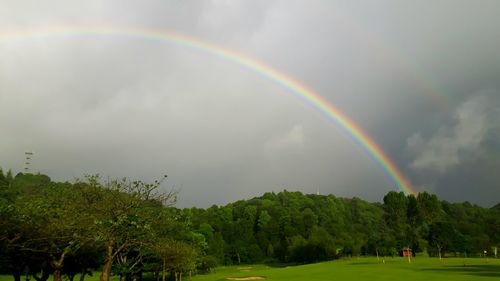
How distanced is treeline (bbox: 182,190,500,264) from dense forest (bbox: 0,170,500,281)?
336 mm

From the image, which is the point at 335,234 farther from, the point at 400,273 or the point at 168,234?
the point at 168,234

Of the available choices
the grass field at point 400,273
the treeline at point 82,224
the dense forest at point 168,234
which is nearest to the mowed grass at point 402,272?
the grass field at point 400,273

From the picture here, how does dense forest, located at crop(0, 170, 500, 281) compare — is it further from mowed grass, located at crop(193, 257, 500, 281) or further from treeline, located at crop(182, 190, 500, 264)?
mowed grass, located at crop(193, 257, 500, 281)

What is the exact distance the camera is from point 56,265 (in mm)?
31984

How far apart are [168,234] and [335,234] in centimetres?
11537

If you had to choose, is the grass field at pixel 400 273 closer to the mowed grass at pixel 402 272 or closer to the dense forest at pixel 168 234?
the mowed grass at pixel 402 272

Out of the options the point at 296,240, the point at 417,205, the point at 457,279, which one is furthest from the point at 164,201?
the point at 417,205

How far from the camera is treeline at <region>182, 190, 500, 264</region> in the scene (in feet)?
401

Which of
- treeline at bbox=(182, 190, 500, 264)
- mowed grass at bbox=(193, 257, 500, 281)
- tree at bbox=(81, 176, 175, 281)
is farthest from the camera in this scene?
treeline at bbox=(182, 190, 500, 264)

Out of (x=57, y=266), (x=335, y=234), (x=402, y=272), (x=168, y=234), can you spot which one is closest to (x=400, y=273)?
(x=402, y=272)

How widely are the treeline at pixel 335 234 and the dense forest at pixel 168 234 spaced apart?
0.34m

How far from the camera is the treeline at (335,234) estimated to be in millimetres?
122250

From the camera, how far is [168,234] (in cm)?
6681

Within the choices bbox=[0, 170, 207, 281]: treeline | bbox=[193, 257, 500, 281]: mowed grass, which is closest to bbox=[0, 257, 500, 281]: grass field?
bbox=[193, 257, 500, 281]: mowed grass
